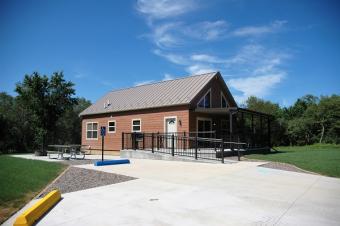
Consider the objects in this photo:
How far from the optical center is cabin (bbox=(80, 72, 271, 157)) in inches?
777

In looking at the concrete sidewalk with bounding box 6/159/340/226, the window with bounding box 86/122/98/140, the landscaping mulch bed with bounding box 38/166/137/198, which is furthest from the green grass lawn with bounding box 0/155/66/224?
the window with bounding box 86/122/98/140

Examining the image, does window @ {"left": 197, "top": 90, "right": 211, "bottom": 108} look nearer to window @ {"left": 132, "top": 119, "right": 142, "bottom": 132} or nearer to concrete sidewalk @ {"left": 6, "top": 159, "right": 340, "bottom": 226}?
window @ {"left": 132, "top": 119, "right": 142, "bottom": 132}

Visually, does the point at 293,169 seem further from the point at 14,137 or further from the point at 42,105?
the point at 14,137

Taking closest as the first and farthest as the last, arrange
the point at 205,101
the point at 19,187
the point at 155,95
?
1. the point at 19,187
2. the point at 205,101
3. the point at 155,95

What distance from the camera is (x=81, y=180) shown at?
939 cm

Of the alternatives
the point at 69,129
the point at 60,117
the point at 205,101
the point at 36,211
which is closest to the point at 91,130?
the point at 60,117

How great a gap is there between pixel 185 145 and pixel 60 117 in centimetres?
1347

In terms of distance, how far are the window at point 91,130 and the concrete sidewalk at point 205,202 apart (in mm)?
18011

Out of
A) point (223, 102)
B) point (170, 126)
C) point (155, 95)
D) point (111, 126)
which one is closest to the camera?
point (170, 126)

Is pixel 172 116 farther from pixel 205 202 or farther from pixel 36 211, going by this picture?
pixel 36 211

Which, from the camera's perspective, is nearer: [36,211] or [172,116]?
[36,211]

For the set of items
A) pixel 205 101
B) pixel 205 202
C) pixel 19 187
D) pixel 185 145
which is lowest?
pixel 205 202

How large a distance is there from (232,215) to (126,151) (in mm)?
14011

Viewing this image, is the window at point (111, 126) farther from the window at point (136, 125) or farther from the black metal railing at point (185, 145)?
the black metal railing at point (185, 145)
